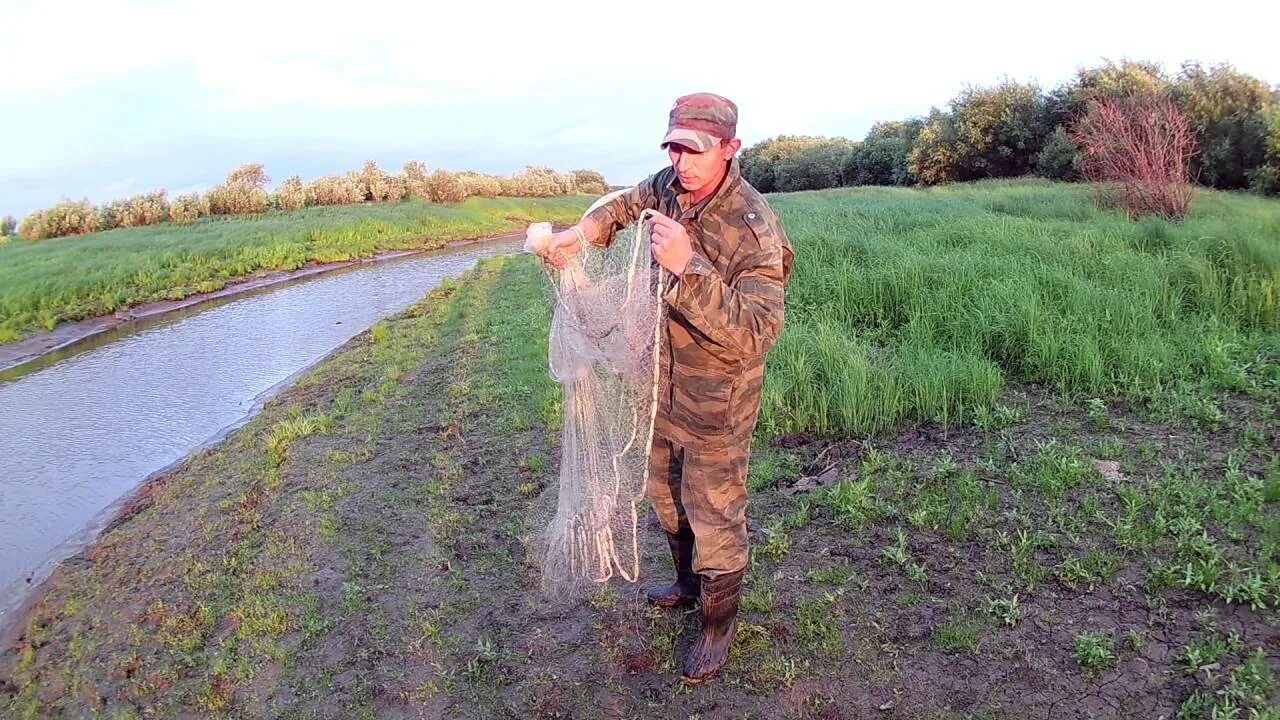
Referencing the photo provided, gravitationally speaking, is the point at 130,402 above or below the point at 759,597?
above

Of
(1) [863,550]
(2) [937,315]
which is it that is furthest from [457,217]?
(1) [863,550]

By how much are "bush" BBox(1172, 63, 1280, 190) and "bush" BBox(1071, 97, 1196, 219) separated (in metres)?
6.19

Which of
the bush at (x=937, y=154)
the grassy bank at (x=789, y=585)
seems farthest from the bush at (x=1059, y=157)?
the grassy bank at (x=789, y=585)

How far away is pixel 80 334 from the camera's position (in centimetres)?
1438

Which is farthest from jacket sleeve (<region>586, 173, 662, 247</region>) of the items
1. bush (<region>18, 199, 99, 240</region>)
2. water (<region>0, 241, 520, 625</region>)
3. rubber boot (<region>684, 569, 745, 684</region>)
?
bush (<region>18, 199, 99, 240</region>)

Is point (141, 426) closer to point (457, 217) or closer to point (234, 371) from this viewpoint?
point (234, 371)

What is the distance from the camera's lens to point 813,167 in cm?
3991

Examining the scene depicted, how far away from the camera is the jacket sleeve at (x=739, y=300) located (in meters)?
2.30

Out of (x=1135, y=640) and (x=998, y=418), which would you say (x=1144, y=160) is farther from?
(x=1135, y=640)

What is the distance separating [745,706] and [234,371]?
10.4 metres

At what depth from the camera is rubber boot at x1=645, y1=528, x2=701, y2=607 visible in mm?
3381

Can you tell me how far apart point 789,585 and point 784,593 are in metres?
0.07

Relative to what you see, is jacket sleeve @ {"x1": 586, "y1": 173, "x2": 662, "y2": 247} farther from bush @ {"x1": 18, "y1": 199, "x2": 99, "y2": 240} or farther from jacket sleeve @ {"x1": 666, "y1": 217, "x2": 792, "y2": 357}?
bush @ {"x1": 18, "y1": 199, "x2": 99, "y2": 240}

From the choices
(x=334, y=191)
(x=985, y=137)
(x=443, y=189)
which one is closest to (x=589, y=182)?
(x=443, y=189)
